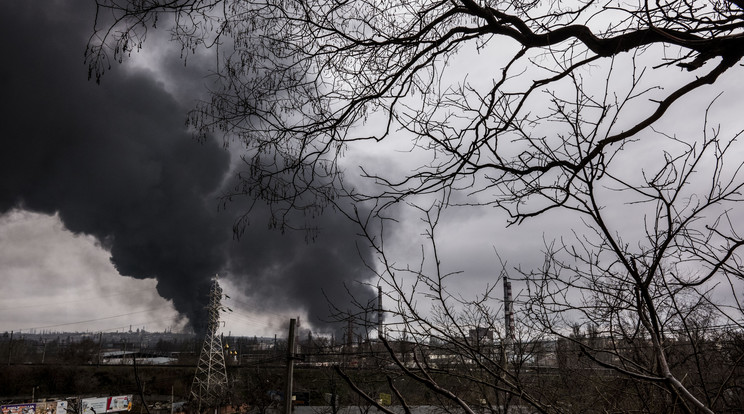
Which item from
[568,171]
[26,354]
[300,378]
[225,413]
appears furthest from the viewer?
[26,354]

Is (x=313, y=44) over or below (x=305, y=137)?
over

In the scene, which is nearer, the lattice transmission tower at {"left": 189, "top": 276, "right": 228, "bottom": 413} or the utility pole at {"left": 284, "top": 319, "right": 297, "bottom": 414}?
the utility pole at {"left": 284, "top": 319, "right": 297, "bottom": 414}

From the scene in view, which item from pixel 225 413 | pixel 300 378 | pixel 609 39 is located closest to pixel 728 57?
pixel 609 39

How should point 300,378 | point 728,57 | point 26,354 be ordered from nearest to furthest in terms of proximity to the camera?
1. point 728,57
2. point 300,378
3. point 26,354

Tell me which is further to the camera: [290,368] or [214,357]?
[214,357]

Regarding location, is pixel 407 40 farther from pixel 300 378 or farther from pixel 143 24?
pixel 300 378

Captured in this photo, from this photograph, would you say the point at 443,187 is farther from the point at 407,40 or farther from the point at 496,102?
the point at 407,40

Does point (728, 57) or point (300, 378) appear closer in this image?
point (728, 57)

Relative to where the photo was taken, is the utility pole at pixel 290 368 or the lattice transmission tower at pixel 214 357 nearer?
the utility pole at pixel 290 368

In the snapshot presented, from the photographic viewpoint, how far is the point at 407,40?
2.71m

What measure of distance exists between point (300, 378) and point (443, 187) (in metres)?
35.2

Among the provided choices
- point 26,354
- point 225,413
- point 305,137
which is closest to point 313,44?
point 305,137

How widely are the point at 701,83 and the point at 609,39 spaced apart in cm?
45

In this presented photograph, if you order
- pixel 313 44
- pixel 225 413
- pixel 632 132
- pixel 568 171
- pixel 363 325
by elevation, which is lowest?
pixel 225 413
